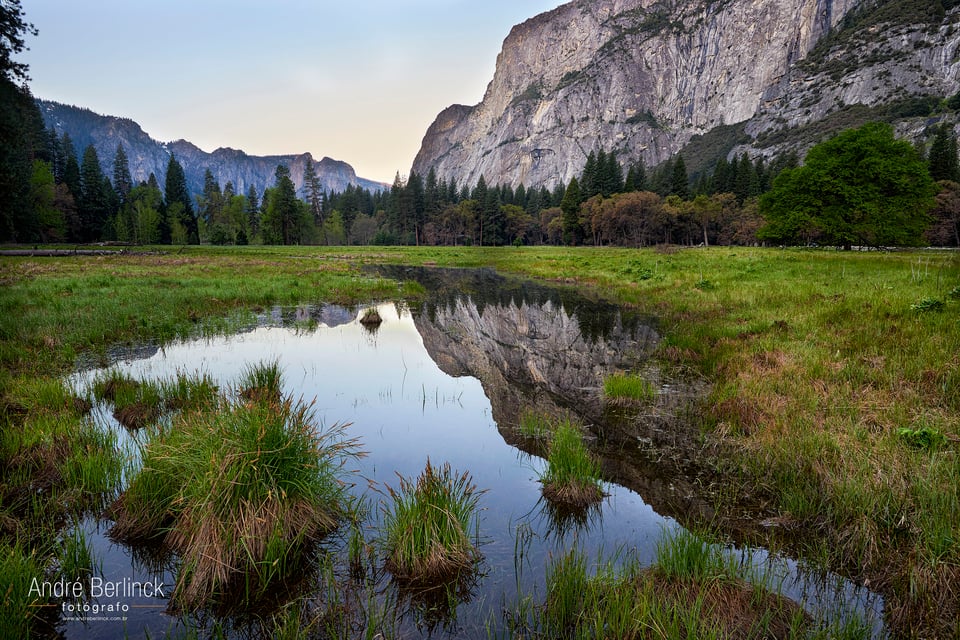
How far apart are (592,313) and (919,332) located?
434 inches

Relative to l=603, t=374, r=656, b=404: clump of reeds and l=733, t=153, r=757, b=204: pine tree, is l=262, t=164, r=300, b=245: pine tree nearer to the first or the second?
l=733, t=153, r=757, b=204: pine tree

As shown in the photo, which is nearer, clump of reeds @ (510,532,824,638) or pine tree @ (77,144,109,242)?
clump of reeds @ (510,532,824,638)

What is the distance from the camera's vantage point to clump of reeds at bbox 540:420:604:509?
209 inches

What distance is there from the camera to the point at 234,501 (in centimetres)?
406

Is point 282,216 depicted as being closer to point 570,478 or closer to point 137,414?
point 137,414

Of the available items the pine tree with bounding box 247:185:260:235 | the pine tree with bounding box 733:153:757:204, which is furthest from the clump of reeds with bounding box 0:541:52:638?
the pine tree with bounding box 247:185:260:235

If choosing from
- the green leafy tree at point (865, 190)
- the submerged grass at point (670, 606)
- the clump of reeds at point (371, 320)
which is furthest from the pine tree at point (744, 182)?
the submerged grass at point (670, 606)

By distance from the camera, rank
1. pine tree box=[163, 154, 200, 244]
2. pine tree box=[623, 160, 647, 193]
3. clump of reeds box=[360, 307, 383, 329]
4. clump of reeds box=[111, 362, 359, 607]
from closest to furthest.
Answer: clump of reeds box=[111, 362, 359, 607], clump of reeds box=[360, 307, 383, 329], pine tree box=[163, 154, 200, 244], pine tree box=[623, 160, 647, 193]

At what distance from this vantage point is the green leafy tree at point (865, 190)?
3422cm

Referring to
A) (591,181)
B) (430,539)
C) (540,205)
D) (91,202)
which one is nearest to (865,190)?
(430,539)

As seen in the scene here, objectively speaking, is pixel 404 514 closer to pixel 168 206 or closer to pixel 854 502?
pixel 854 502

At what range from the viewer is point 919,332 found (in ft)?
29.2

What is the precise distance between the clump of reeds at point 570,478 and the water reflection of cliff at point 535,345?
7.61 feet

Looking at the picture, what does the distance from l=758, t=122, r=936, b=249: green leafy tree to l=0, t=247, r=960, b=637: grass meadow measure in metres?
24.1
